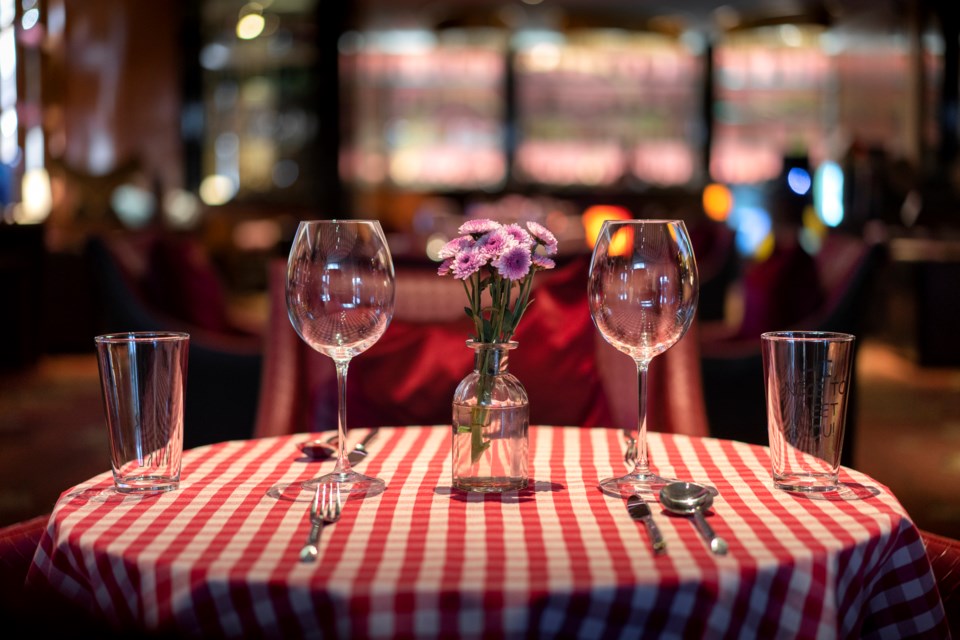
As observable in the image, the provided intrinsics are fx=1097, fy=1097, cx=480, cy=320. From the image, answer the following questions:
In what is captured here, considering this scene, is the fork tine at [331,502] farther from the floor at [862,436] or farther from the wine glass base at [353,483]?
the floor at [862,436]

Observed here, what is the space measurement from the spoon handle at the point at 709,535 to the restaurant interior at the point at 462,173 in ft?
3.58

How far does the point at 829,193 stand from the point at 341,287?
9308 mm

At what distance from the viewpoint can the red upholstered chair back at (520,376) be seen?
6.83ft

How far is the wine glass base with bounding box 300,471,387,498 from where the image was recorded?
3.76ft

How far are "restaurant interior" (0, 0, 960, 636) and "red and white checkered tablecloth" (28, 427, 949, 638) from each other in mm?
999

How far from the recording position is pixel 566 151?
12250 millimetres

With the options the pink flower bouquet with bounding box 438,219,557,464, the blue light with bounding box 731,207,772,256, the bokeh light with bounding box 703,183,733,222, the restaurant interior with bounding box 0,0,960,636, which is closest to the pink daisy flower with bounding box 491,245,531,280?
the pink flower bouquet with bounding box 438,219,557,464

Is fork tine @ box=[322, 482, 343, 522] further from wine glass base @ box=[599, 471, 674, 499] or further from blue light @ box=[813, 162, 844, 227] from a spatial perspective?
blue light @ box=[813, 162, 844, 227]

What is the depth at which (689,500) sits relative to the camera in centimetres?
105

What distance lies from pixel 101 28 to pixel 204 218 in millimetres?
1915

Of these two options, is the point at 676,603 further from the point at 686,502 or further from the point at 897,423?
the point at 897,423

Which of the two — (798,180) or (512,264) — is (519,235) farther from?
(798,180)

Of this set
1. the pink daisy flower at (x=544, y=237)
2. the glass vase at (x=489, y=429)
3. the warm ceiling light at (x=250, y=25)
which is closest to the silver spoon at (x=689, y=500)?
the glass vase at (x=489, y=429)

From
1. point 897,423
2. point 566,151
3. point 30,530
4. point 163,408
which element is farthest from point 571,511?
point 566,151
